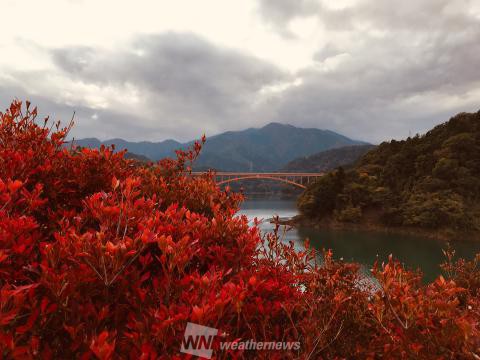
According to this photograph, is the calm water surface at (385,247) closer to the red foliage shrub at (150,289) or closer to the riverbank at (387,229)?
the riverbank at (387,229)

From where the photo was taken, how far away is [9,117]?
5.09m

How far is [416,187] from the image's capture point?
186 ft

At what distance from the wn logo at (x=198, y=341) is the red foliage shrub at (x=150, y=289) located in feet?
0.20

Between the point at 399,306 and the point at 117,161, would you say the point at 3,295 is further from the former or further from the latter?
the point at 117,161

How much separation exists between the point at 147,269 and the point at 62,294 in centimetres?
102

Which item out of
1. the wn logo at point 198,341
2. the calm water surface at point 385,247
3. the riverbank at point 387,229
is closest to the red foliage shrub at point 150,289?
the wn logo at point 198,341

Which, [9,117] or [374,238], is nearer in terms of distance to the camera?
[9,117]

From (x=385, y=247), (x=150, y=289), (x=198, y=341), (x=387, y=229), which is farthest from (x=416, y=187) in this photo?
(x=198, y=341)

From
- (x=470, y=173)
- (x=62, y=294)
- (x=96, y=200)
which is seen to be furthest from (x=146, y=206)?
(x=470, y=173)

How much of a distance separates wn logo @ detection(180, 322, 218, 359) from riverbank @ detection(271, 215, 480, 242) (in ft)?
138

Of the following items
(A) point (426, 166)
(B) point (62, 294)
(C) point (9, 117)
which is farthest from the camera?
(A) point (426, 166)

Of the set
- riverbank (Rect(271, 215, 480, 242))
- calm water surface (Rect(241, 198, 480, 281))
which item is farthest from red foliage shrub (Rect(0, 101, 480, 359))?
riverbank (Rect(271, 215, 480, 242))

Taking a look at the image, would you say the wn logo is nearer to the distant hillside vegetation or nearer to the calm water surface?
the calm water surface

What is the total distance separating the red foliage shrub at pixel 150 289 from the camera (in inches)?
80.0
